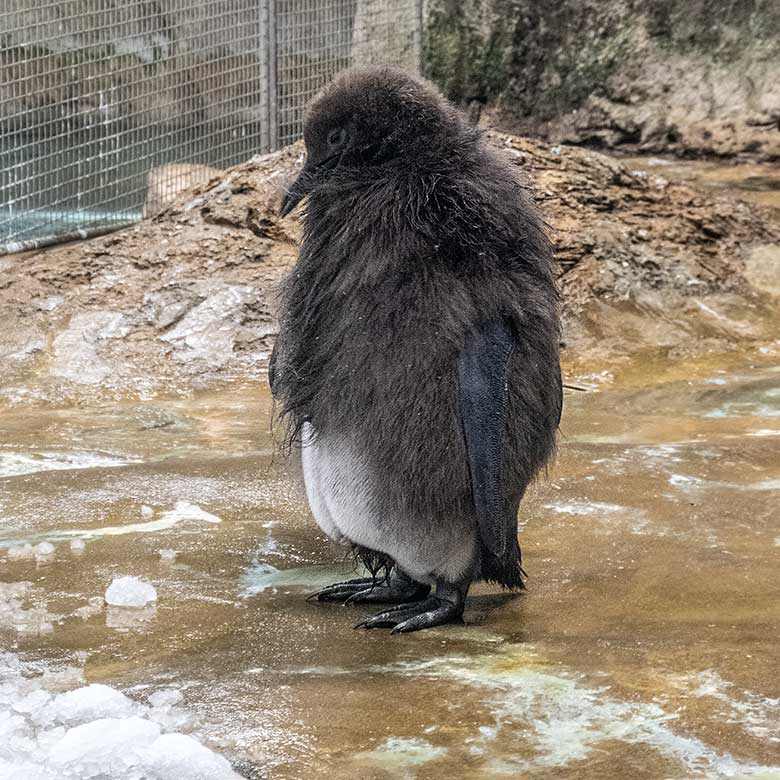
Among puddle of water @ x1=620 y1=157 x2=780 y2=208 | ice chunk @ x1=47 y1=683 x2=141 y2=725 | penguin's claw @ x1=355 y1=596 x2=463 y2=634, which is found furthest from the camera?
puddle of water @ x1=620 y1=157 x2=780 y2=208

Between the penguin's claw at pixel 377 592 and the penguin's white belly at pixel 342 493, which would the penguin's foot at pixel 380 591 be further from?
the penguin's white belly at pixel 342 493

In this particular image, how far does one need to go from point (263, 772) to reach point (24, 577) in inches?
51.1

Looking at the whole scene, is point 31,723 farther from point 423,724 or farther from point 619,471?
point 619,471

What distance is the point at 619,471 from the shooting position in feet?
14.0

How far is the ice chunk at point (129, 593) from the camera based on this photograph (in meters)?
3.05

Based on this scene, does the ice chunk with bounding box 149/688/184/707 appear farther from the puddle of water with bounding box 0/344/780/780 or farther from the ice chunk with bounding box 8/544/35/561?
the ice chunk with bounding box 8/544/35/561

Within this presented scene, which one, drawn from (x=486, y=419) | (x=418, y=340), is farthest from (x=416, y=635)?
(x=418, y=340)

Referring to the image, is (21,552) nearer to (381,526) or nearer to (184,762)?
(381,526)

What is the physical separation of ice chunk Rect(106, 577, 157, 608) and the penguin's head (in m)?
0.98

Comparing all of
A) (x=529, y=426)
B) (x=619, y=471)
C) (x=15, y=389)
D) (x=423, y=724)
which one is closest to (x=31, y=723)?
(x=423, y=724)

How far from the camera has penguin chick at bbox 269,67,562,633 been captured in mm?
2875

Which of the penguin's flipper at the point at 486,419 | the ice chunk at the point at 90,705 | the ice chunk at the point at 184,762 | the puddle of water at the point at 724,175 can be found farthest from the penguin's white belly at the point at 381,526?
the puddle of water at the point at 724,175

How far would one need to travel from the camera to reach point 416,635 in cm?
292

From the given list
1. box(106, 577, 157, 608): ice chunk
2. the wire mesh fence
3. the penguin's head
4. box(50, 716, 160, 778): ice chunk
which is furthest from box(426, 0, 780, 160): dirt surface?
box(50, 716, 160, 778): ice chunk
